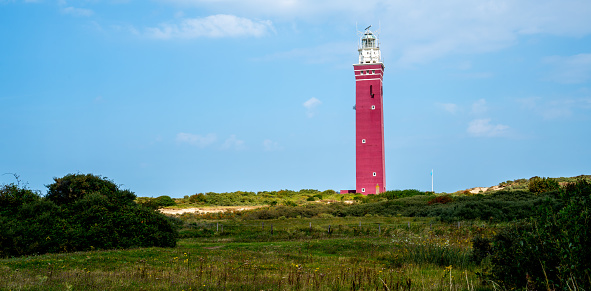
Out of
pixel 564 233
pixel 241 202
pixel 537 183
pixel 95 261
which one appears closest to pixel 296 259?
pixel 95 261

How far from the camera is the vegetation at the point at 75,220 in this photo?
19.3 meters

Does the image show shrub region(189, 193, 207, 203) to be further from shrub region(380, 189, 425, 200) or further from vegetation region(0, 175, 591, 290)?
vegetation region(0, 175, 591, 290)

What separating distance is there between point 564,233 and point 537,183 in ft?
139

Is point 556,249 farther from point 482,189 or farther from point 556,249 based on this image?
point 482,189

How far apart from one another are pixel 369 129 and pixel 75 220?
1854 inches

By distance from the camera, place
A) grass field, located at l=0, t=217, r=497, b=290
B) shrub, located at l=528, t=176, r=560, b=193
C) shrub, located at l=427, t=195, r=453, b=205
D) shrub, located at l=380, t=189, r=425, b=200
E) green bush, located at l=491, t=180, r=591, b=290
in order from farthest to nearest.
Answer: shrub, located at l=380, t=189, r=425, b=200 < shrub, located at l=528, t=176, r=560, b=193 < shrub, located at l=427, t=195, r=453, b=205 < grass field, located at l=0, t=217, r=497, b=290 < green bush, located at l=491, t=180, r=591, b=290

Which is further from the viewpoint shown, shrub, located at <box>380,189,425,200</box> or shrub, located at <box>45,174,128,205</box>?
shrub, located at <box>380,189,425,200</box>

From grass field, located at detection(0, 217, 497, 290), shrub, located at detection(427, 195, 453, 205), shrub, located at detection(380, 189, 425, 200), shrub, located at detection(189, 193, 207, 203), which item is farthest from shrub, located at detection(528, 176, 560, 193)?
shrub, located at detection(189, 193, 207, 203)

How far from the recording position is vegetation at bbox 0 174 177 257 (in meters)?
19.3

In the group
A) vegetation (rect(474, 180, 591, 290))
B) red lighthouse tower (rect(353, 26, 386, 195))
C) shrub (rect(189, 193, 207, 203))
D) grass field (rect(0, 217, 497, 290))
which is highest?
red lighthouse tower (rect(353, 26, 386, 195))

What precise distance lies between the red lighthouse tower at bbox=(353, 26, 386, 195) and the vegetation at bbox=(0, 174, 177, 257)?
142 feet

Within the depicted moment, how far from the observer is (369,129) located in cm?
6359

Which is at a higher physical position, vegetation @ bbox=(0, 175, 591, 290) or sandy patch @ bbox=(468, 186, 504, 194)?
sandy patch @ bbox=(468, 186, 504, 194)

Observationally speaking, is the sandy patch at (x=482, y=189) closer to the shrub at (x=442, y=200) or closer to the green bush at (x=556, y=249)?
the shrub at (x=442, y=200)
